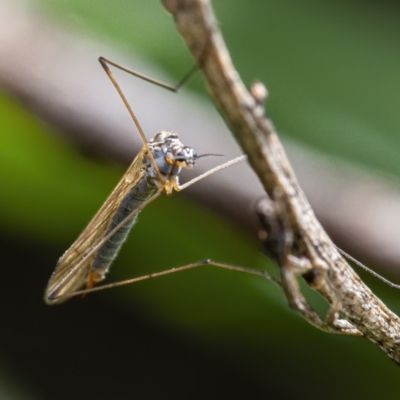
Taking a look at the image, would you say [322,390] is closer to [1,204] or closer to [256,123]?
[1,204]

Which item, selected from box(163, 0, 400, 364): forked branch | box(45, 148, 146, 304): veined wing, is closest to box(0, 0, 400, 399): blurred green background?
box(45, 148, 146, 304): veined wing

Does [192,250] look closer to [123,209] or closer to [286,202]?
[123,209]

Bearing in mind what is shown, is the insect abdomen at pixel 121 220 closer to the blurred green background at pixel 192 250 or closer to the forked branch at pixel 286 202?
the blurred green background at pixel 192 250

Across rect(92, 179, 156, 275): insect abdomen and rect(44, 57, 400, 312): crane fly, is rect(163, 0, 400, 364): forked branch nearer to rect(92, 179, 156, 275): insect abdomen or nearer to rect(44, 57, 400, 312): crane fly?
rect(44, 57, 400, 312): crane fly

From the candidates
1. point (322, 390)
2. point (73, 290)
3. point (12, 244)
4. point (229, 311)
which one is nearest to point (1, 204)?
point (12, 244)

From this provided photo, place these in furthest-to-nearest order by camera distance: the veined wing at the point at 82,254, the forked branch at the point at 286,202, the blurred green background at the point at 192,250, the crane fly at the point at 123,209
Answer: the blurred green background at the point at 192,250
the veined wing at the point at 82,254
the crane fly at the point at 123,209
the forked branch at the point at 286,202

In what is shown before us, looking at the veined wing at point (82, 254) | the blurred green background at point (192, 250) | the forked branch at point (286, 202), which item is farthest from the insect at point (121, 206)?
the forked branch at point (286, 202)

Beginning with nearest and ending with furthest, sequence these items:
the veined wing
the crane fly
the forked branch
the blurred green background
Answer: the forked branch, the crane fly, the veined wing, the blurred green background
